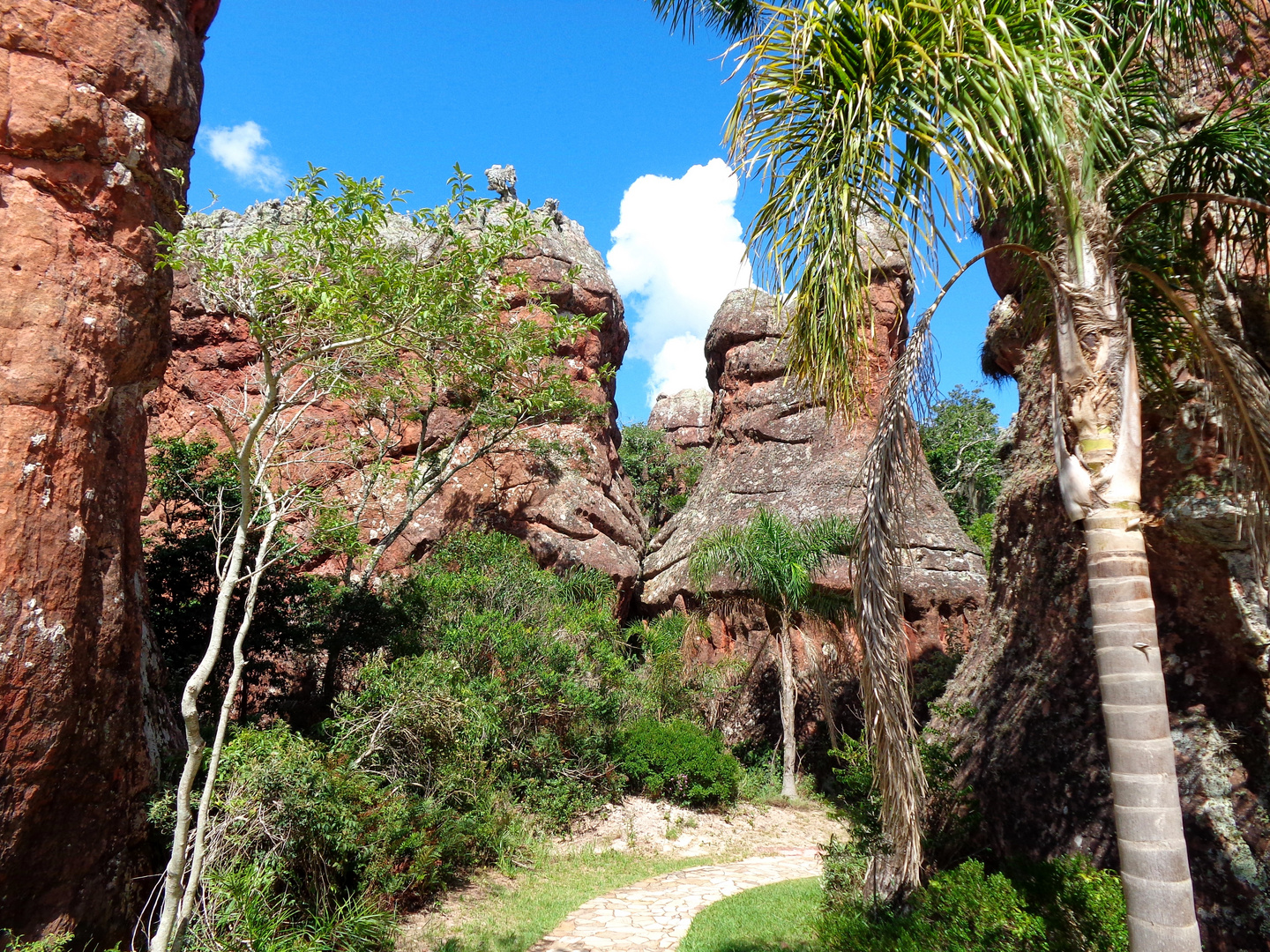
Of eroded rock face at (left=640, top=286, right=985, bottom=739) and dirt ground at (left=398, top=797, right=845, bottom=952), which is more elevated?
eroded rock face at (left=640, top=286, right=985, bottom=739)

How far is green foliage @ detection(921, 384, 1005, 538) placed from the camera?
2748 cm

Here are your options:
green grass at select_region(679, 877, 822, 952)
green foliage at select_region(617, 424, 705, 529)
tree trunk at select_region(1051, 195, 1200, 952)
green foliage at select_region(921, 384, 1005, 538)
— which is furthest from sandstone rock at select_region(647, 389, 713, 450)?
tree trunk at select_region(1051, 195, 1200, 952)

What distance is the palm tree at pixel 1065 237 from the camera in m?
4.01

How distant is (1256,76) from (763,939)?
27.7 ft

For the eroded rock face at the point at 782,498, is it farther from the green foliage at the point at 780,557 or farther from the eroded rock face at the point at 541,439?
the eroded rock face at the point at 541,439

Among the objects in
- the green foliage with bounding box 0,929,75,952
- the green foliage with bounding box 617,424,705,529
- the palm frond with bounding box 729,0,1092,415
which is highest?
the green foliage with bounding box 617,424,705,529

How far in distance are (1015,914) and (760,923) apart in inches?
130

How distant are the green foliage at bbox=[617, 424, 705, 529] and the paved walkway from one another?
56.2 feet

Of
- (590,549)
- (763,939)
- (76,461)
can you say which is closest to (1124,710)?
(763,939)

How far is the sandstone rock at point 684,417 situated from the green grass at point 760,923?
88.1 ft

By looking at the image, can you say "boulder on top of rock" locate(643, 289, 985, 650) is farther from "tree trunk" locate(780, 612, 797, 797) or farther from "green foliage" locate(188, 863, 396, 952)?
"green foliage" locate(188, 863, 396, 952)

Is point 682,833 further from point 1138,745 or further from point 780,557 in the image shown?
point 1138,745

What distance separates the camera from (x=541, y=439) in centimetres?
1855

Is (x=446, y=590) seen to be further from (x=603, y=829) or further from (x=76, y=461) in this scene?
(x=76, y=461)
